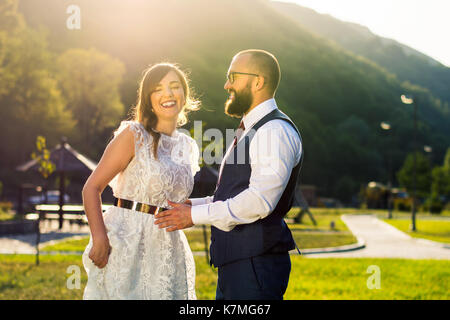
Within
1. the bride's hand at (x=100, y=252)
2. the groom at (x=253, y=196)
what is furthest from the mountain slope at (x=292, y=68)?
the groom at (x=253, y=196)

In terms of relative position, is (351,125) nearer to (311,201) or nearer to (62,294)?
(311,201)

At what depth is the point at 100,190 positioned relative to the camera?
3525 millimetres

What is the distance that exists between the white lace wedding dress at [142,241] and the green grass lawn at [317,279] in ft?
15.4

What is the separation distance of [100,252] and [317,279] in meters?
8.50

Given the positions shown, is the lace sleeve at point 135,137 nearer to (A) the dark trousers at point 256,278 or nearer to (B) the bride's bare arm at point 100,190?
(B) the bride's bare arm at point 100,190

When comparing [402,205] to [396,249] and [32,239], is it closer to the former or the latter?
[396,249]

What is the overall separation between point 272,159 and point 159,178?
967 mm

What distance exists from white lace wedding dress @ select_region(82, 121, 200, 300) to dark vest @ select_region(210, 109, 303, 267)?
60 cm

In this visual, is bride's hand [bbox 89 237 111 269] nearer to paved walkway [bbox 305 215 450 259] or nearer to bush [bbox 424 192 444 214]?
paved walkway [bbox 305 215 450 259]

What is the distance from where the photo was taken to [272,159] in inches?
119

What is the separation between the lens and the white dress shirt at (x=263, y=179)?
301cm

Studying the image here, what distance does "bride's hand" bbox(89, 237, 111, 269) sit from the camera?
3484mm

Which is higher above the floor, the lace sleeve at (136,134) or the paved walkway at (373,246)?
the lace sleeve at (136,134)

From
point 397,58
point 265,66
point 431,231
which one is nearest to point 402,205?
point 431,231
